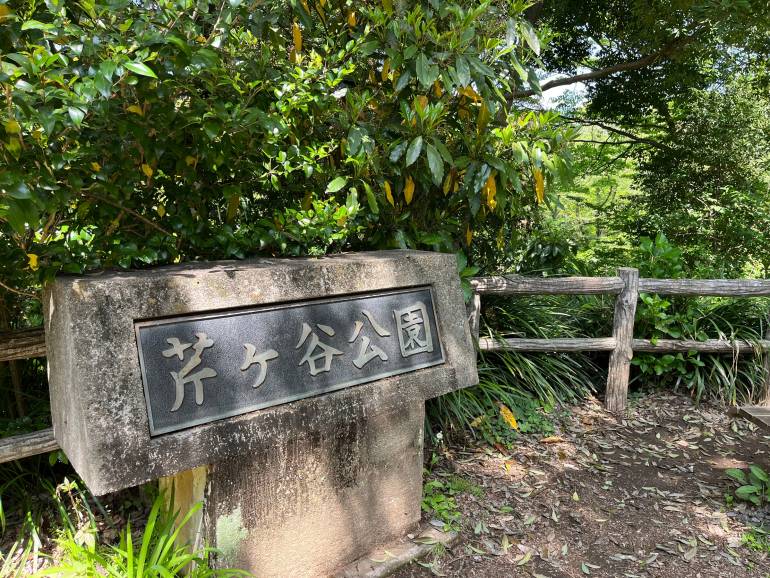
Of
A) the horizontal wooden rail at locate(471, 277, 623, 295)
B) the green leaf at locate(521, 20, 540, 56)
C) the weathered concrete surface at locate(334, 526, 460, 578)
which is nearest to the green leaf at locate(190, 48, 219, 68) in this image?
the green leaf at locate(521, 20, 540, 56)

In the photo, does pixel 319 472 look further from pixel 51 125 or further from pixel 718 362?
pixel 718 362

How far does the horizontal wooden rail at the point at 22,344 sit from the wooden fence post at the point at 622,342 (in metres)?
3.52

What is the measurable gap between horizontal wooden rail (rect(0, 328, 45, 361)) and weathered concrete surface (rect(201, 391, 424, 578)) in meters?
1.05

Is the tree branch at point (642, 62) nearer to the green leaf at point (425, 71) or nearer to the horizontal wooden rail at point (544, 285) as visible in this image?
the horizontal wooden rail at point (544, 285)

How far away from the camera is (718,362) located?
13.6 ft

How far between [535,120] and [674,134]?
4647 mm

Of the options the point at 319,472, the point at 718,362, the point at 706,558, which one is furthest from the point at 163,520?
the point at 718,362

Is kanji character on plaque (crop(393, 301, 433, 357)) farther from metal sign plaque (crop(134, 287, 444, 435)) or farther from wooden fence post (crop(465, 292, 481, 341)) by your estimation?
wooden fence post (crop(465, 292, 481, 341))

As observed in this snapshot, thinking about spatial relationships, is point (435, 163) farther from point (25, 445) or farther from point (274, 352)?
point (25, 445)

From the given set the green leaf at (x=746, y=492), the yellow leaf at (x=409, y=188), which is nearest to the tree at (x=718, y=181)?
the green leaf at (x=746, y=492)

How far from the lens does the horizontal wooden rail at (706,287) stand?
3.90 meters

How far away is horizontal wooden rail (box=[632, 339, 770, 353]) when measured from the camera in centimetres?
402

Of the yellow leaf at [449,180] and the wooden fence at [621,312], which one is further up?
the yellow leaf at [449,180]

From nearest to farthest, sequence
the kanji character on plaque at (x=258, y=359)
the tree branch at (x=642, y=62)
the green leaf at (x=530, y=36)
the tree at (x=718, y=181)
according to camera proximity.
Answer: the kanji character on plaque at (x=258, y=359)
the green leaf at (x=530, y=36)
the tree branch at (x=642, y=62)
the tree at (x=718, y=181)
